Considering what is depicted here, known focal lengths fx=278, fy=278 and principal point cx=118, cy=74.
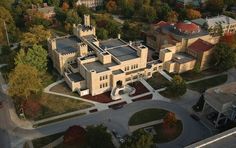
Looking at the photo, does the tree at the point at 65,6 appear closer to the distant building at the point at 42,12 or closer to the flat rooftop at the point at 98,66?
the distant building at the point at 42,12

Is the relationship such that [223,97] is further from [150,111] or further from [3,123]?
[3,123]

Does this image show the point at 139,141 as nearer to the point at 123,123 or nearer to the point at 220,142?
the point at 220,142

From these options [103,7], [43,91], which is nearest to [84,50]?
[43,91]

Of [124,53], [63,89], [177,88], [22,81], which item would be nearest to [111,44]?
[124,53]

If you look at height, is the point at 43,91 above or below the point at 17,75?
below

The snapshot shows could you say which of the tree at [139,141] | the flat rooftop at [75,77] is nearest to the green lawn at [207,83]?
the flat rooftop at [75,77]

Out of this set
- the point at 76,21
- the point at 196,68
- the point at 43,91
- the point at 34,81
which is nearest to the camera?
the point at 34,81

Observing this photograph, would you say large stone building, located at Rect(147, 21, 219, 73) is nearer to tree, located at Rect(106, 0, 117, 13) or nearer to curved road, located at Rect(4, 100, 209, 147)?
curved road, located at Rect(4, 100, 209, 147)
